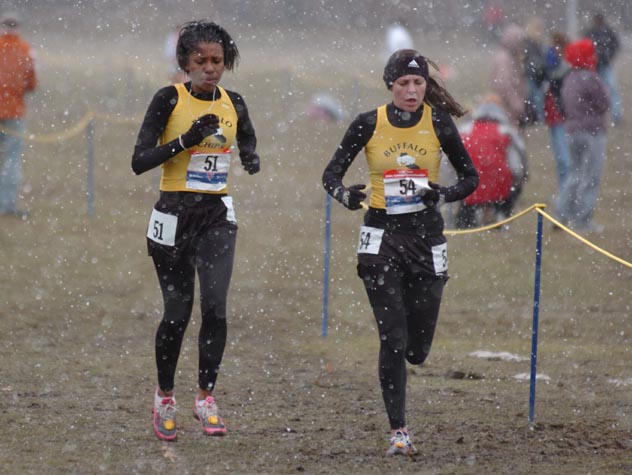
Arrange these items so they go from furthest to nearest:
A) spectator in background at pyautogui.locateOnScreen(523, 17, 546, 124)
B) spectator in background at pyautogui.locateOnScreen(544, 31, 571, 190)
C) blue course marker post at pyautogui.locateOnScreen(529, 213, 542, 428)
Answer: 1. spectator in background at pyautogui.locateOnScreen(523, 17, 546, 124)
2. spectator in background at pyautogui.locateOnScreen(544, 31, 571, 190)
3. blue course marker post at pyautogui.locateOnScreen(529, 213, 542, 428)

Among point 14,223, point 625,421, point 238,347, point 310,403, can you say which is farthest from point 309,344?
point 14,223

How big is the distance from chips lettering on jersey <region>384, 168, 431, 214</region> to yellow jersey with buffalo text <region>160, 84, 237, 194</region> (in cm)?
85

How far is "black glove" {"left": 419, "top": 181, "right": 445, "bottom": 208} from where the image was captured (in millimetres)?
6371

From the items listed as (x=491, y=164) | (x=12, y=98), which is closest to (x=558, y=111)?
(x=491, y=164)

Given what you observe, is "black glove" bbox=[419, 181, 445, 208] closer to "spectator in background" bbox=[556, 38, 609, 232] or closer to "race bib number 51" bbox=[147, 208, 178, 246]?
"race bib number 51" bbox=[147, 208, 178, 246]

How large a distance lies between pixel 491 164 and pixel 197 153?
25.1ft

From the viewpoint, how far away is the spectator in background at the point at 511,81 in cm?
1589

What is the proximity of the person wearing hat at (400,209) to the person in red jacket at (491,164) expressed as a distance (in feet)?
23.4

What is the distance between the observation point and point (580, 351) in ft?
31.2

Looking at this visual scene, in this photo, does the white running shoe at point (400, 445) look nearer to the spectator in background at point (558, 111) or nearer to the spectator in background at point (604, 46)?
the spectator in background at point (558, 111)

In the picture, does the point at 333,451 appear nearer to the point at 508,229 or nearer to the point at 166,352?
the point at 166,352

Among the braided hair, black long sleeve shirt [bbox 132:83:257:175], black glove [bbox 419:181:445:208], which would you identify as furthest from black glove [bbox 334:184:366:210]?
the braided hair

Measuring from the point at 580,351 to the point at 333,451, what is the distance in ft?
11.5

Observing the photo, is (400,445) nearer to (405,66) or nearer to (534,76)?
(405,66)
